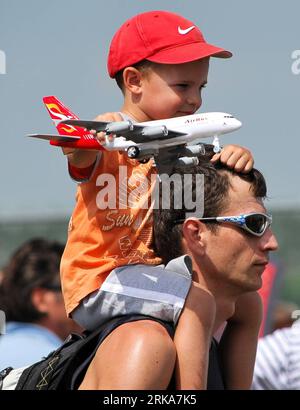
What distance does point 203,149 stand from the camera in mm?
5148

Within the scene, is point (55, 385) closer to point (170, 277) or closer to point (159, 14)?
point (170, 277)

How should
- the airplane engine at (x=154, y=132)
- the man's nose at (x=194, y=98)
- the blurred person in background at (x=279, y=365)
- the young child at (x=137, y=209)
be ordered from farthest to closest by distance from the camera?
the blurred person in background at (x=279, y=365) < the man's nose at (x=194, y=98) < the young child at (x=137, y=209) < the airplane engine at (x=154, y=132)

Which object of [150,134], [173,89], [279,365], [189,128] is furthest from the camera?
[279,365]

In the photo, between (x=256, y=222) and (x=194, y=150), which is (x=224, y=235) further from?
(x=194, y=150)

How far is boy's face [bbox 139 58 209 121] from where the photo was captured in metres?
5.46

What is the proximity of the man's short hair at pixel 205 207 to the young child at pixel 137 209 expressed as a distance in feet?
0.17

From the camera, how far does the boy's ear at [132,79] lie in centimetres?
561

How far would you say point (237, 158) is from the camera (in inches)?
216

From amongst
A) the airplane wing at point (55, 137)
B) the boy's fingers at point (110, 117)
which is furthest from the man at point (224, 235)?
the airplane wing at point (55, 137)

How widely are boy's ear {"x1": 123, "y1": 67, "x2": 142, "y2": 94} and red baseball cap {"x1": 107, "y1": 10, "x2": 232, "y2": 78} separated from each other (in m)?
0.03

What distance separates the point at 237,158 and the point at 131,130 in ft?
2.67

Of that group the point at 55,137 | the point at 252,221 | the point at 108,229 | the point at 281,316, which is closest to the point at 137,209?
the point at 108,229

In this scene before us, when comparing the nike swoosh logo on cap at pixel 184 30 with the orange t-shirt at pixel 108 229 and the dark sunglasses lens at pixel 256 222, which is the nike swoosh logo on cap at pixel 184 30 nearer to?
the orange t-shirt at pixel 108 229

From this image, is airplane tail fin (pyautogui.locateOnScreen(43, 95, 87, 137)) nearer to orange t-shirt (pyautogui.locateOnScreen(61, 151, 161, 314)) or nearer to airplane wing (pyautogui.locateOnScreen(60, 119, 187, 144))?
Answer: airplane wing (pyautogui.locateOnScreen(60, 119, 187, 144))
